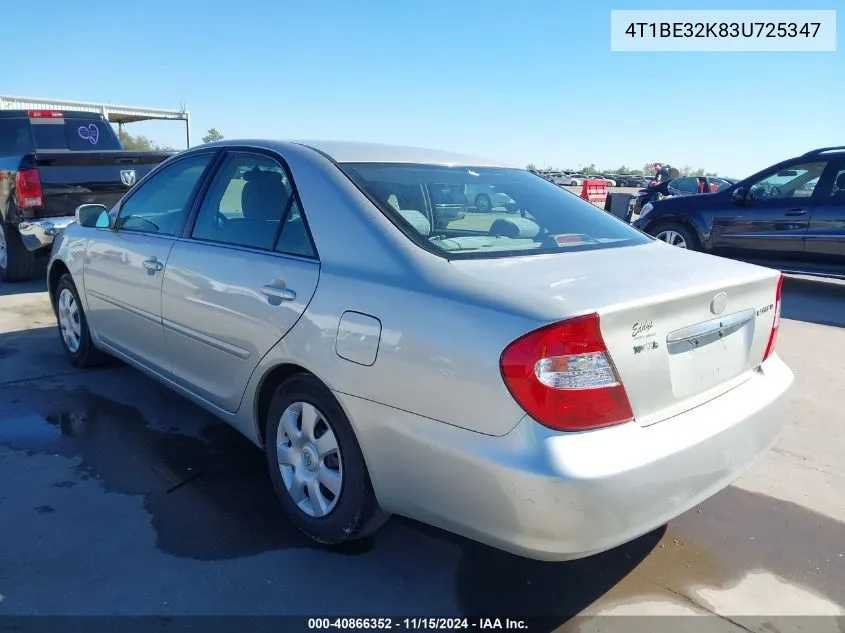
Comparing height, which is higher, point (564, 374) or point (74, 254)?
point (74, 254)

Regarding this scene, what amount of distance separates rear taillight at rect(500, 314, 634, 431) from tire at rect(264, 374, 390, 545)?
774 millimetres

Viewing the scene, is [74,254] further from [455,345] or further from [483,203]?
[455,345]

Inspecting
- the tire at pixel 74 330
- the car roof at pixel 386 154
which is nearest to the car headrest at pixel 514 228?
the car roof at pixel 386 154

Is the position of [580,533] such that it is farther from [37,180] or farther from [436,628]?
[37,180]

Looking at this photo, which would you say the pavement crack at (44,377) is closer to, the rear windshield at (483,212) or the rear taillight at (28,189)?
the rear windshield at (483,212)

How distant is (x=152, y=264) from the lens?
3594 mm

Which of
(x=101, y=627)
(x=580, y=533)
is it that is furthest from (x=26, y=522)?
(x=580, y=533)

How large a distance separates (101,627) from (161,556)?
41 centimetres

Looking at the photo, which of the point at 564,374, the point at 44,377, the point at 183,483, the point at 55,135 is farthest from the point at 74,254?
the point at 55,135

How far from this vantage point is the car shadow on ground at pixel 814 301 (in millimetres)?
7234

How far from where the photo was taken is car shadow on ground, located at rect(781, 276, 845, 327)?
7.23 metres

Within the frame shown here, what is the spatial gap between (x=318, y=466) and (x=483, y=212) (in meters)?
1.34

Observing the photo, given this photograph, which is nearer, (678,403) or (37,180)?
(678,403)

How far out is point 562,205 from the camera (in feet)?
10.8
